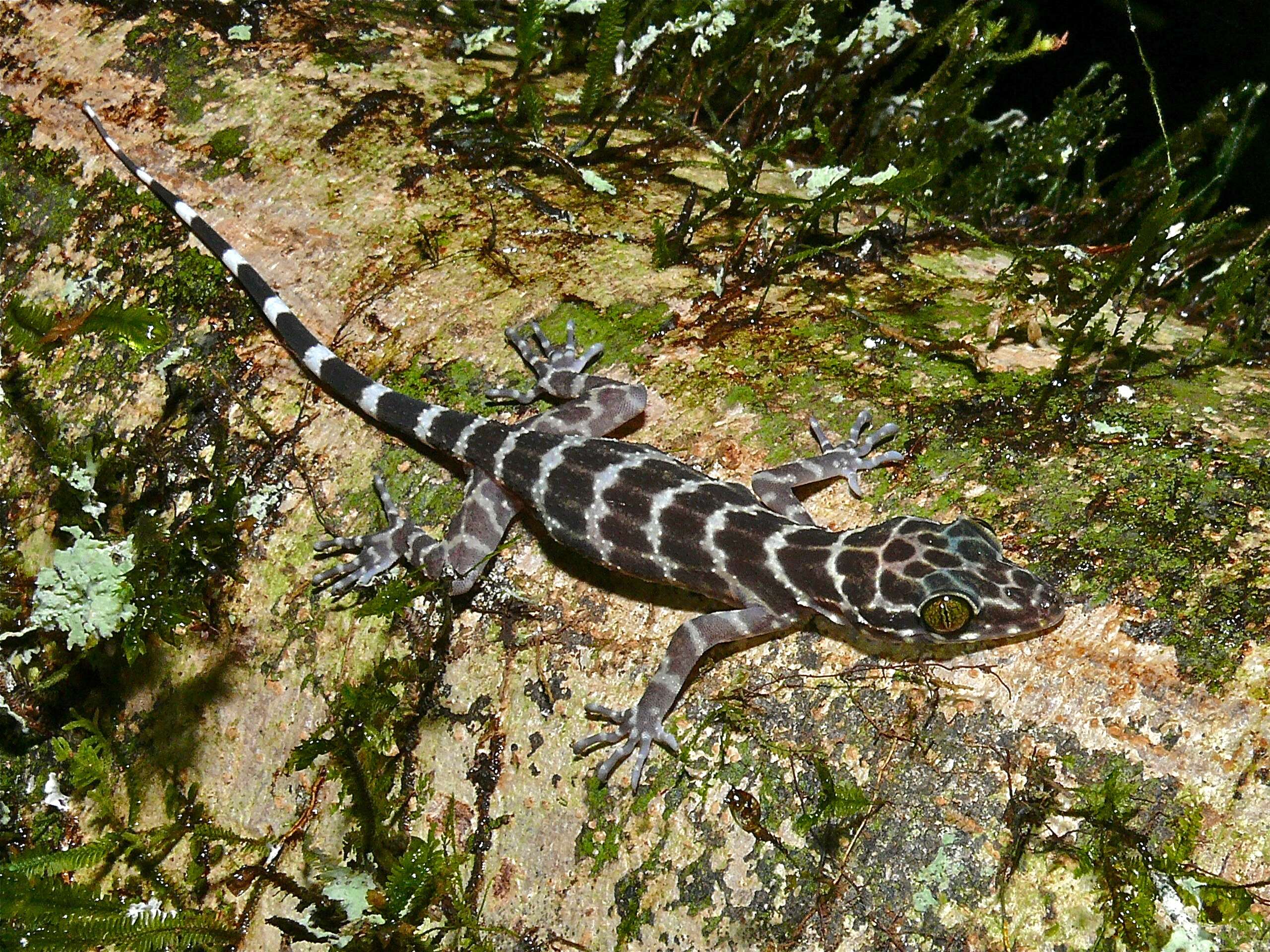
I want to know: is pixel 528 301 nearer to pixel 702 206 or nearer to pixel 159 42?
pixel 702 206

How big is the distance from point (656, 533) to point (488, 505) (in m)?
0.92

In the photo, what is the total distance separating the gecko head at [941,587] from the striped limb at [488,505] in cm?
144

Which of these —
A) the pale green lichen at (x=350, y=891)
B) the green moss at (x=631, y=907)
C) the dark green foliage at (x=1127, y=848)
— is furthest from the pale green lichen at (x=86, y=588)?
the dark green foliage at (x=1127, y=848)

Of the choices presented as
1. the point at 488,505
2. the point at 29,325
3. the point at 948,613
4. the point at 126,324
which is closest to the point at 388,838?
the point at 488,505

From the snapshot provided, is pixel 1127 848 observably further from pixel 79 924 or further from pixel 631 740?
pixel 79 924

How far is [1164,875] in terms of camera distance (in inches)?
101

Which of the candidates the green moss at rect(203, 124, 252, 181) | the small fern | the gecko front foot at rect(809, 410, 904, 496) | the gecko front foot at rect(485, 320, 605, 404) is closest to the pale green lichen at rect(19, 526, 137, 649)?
the gecko front foot at rect(485, 320, 605, 404)

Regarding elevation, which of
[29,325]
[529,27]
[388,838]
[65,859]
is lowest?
[65,859]

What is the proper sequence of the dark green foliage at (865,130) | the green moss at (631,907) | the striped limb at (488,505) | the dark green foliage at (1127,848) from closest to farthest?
the dark green foliage at (1127,848)
the green moss at (631,907)
the striped limb at (488,505)
the dark green foliage at (865,130)

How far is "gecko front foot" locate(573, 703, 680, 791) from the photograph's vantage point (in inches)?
131

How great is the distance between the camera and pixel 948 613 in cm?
332

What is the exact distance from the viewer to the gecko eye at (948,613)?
331 cm

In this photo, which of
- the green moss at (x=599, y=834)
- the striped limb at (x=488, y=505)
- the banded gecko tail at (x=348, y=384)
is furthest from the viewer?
the banded gecko tail at (x=348, y=384)

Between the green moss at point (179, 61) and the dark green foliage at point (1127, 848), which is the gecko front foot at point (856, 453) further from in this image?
the green moss at point (179, 61)
